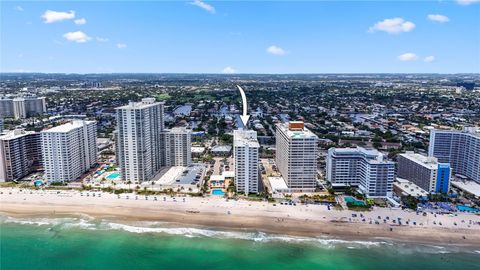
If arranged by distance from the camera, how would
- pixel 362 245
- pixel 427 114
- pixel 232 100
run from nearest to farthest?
pixel 362 245 < pixel 427 114 < pixel 232 100

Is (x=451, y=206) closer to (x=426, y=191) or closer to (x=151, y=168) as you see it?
(x=426, y=191)

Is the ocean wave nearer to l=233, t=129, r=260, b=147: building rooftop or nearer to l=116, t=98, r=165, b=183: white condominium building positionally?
l=116, t=98, r=165, b=183: white condominium building

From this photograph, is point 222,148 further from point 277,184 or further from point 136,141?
point 136,141

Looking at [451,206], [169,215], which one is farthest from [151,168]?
[451,206]

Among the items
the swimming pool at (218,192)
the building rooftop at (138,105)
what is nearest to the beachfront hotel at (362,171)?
the swimming pool at (218,192)

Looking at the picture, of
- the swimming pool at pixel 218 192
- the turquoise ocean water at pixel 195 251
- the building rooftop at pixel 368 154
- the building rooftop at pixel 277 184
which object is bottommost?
the turquoise ocean water at pixel 195 251

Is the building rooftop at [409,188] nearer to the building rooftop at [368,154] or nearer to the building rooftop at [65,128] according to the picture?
the building rooftop at [368,154]
